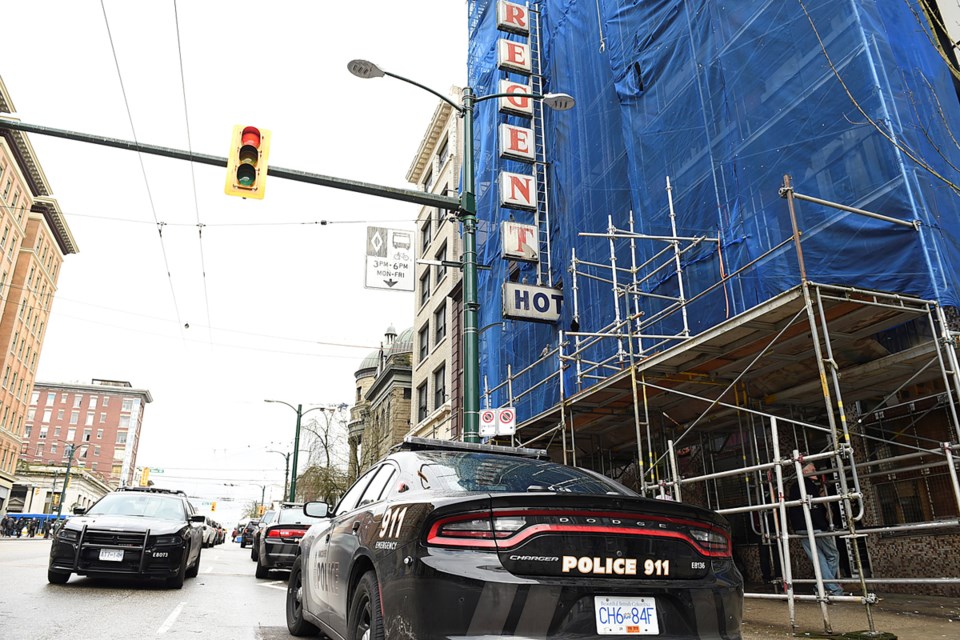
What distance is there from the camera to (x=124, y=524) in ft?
34.0

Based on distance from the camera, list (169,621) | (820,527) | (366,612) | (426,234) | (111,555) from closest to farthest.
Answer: (366,612), (169,621), (820,527), (111,555), (426,234)

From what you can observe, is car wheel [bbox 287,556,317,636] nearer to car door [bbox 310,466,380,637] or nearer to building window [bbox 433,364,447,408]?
car door [bbox 310,466,380,637]

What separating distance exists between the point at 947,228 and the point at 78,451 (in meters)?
135

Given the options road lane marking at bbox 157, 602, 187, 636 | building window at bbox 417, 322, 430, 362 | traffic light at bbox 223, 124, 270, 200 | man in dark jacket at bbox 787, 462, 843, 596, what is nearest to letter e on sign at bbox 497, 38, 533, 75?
traffic light at bbox 223, 124, 270, 200

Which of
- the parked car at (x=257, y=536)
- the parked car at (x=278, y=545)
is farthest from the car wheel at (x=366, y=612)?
the parked car at (x=257, y=536)

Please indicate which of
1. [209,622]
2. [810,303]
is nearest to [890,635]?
[810,303]

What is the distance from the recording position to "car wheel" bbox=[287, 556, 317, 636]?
22.2ft

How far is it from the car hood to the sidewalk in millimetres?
7956

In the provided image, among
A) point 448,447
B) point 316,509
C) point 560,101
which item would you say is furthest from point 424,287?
point 448,447

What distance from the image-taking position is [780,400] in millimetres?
10758

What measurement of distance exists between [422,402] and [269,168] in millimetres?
22048

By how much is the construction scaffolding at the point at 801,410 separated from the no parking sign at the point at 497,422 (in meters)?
0.92

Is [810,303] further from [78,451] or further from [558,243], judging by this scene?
[78,451]

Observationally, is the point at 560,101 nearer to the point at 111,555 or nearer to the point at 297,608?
the point at 297,608
